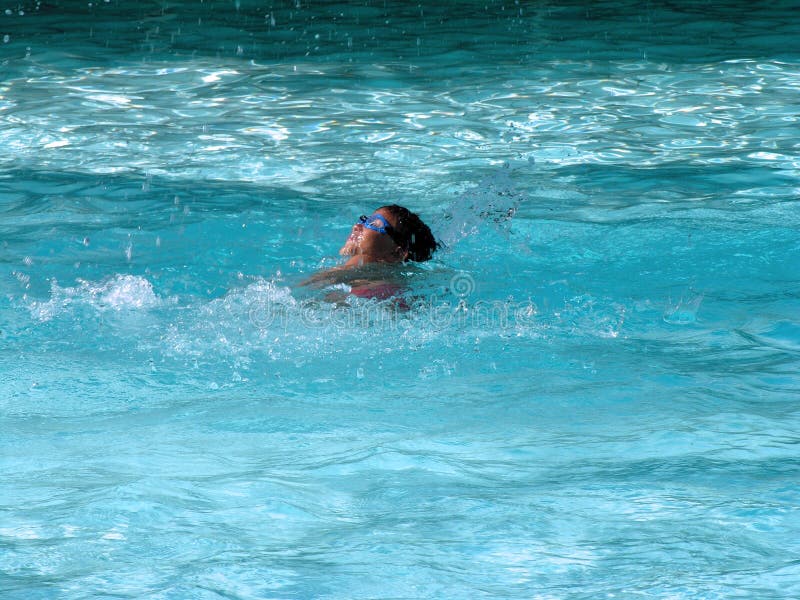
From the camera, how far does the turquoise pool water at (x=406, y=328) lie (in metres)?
2.96

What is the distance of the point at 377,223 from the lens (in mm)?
5680

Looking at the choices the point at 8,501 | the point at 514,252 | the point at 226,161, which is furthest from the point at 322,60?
the point at 8,501

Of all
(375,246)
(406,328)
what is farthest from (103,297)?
(406,328)

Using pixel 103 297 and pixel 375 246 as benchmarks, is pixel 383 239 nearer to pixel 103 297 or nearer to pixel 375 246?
pixel 375 246

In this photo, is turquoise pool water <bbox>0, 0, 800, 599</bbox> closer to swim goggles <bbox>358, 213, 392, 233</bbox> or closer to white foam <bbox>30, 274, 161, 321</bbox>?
white foam <bbox>30, 274, 161, 321</bbox>

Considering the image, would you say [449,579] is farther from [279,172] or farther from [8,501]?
[279,172]

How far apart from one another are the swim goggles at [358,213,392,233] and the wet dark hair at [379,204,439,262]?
0.03m

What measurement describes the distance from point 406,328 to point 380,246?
786 mm

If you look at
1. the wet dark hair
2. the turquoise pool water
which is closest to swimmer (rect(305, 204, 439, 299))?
the wet dark hair

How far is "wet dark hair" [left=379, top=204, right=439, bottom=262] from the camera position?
5.71 meters

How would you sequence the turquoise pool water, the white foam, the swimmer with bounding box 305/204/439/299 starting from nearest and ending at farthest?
the turquoise pool water, the white foam, the swimmer with bounding box 305/204/439/299

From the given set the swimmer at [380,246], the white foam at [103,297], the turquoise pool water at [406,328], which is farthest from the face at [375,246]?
the white foam at [103,297]

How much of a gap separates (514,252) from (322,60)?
17.1ft

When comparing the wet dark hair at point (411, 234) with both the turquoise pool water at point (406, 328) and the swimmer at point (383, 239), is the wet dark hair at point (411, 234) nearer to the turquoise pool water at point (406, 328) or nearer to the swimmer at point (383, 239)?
the swimmer at point (383, 239)
